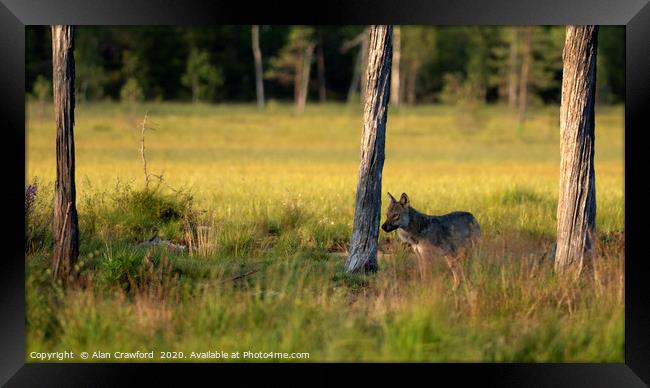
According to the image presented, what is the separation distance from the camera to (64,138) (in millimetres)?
9852

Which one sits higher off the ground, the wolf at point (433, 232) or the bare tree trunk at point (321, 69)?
the bare tree trunk at point (321, 69)

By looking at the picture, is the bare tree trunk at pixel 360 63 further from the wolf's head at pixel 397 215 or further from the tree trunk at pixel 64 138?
the tree trunk at pixel 64 138

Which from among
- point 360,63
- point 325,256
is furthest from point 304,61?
point 325,256

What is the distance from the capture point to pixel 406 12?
7.72 metres

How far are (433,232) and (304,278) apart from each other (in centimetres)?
180

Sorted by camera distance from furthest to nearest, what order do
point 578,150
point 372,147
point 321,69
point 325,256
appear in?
point 321,69 → point 325,256 → point 372,147 → point 578,150

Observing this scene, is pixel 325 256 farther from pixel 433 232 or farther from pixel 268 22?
pixel 268 22

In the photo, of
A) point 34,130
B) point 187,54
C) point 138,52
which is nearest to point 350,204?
point 34,130

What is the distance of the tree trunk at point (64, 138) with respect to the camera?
986 cm

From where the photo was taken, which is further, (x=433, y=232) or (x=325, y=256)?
(x=325, y=256)

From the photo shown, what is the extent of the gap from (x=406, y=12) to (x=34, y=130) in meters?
32.7

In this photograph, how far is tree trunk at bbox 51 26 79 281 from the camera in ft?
32.3

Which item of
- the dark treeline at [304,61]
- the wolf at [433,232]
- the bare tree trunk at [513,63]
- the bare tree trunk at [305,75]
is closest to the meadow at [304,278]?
the wolf at [433,232]

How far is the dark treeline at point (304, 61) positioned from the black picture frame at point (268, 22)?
43758 millimetres
